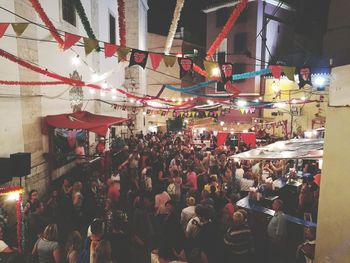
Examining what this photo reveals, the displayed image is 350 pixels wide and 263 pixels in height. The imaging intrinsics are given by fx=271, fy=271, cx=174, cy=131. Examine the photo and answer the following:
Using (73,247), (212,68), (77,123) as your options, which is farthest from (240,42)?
(73,247)

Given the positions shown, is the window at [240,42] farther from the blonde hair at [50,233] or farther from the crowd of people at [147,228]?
the blonde hair at [50,233]

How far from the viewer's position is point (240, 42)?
26984mm

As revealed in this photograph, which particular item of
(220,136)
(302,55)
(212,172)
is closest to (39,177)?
(212,172)

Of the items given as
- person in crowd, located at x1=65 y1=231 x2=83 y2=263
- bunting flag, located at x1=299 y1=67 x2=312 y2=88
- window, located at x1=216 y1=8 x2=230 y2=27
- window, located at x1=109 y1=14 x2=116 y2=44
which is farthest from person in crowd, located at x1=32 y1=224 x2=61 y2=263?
window, located at x1=216 y1=8 x2=230 y2=27

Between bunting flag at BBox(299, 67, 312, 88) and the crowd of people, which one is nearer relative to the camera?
the crowd of people

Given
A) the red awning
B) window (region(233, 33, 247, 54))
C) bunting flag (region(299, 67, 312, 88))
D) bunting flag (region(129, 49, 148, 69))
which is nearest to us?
bunting flag (region(129, 49, 148, 69))

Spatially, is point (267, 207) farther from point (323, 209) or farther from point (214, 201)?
point (323, 209)

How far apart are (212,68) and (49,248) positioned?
5662mm

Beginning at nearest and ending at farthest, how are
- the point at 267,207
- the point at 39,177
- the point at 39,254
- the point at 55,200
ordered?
the point at 39,254 → the point at 55,200 → the point at 267,207 → the point at 39,177

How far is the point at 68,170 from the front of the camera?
1177cm

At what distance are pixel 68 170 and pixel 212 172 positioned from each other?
631 centimetres

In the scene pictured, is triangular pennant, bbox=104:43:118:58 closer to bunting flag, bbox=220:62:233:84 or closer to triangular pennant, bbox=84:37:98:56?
triangular pennant, bbox=84:37:98:56

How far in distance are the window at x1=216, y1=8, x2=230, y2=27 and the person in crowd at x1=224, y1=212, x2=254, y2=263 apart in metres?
26.9

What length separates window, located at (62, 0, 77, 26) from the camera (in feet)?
37.7
